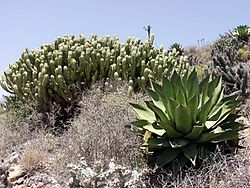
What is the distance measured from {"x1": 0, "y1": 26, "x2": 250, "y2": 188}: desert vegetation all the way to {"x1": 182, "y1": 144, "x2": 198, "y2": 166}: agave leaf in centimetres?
2

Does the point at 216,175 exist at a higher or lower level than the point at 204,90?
lower

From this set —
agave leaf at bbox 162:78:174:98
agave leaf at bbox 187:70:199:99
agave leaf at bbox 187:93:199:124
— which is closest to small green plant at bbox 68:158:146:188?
agave leaf at bbox 187:93:199:124

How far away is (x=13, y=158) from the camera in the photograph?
802cm

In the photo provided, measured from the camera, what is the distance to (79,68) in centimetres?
1014

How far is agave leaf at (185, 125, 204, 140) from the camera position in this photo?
222 inches

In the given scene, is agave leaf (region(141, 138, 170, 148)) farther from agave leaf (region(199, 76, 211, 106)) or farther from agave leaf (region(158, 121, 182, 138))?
agave leaf (region(199, 76, 211, 106))

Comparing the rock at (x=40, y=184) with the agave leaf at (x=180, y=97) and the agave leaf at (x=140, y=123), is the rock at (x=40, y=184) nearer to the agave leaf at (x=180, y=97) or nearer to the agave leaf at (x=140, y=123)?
the agave leaf at (x=140, y=123)

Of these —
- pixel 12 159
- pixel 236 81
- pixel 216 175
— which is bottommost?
pixel 216 175

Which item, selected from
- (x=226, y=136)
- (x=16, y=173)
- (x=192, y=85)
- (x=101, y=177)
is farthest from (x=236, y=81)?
(x=101, y=177)

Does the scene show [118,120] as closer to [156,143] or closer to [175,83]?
[175,83]

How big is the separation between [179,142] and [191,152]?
211 mm

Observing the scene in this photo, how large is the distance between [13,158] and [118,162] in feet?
8.28

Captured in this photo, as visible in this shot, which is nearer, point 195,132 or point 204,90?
point 195,132

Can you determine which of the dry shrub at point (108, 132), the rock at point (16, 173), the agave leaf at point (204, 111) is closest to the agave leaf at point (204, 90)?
the agave leaf at point (204, 111)
